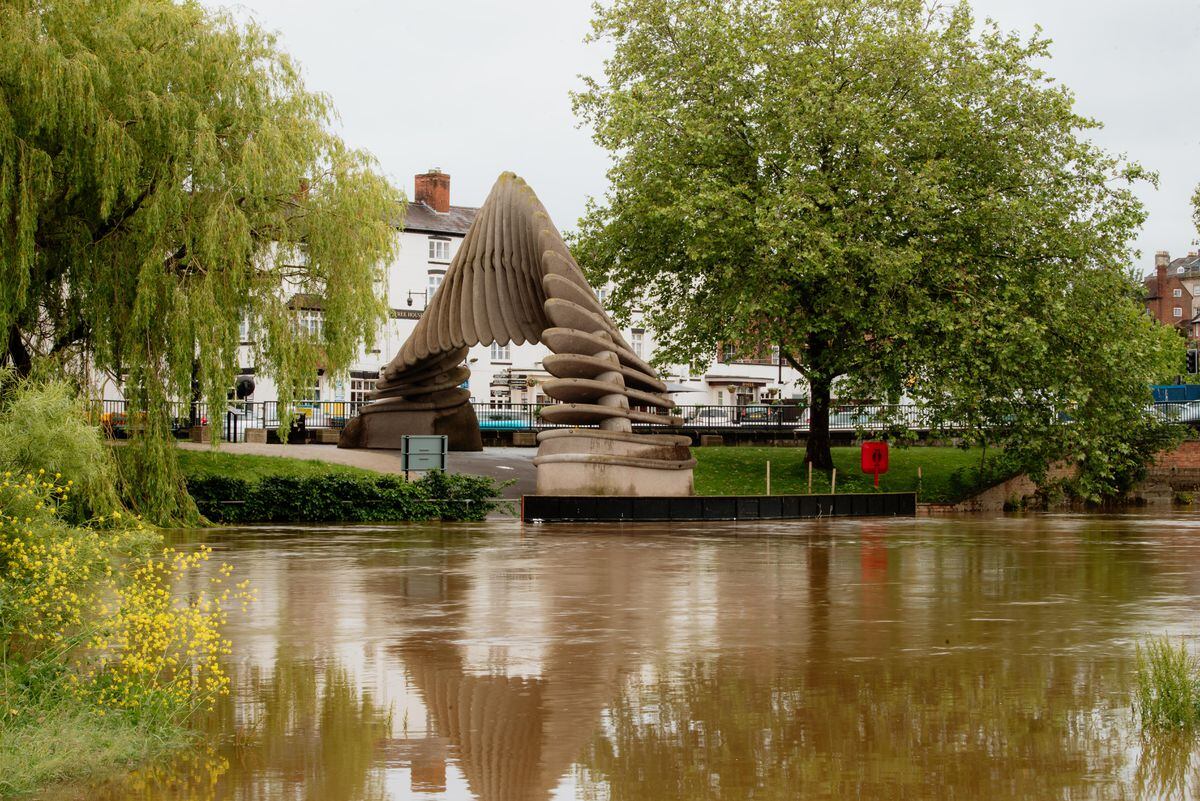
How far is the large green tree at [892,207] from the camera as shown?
36.0 metres

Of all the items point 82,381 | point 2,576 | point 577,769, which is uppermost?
point 82,381

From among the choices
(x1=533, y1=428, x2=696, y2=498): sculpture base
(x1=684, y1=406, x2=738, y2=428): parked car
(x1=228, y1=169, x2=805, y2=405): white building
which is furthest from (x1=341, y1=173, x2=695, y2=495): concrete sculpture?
(x1=228, y1=169, x2=805, y2=405): white building

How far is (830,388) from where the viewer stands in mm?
43000

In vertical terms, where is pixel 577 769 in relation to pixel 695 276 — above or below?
below

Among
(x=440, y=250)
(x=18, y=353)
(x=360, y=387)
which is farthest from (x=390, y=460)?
(x=440, y=250)

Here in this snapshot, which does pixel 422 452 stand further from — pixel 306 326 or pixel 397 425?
pixel 397 425

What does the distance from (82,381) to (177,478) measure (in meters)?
Answer: 2.44

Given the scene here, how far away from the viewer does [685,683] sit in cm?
970

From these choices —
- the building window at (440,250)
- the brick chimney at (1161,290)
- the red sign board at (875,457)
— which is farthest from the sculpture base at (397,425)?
the brick chimney at (1161,290)

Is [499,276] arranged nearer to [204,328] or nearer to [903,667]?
[204,328]

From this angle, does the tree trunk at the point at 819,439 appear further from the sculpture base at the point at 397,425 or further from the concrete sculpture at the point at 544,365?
the sculpture base at the point at 397,425

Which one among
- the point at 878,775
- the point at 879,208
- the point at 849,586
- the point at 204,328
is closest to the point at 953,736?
the point at 878,775

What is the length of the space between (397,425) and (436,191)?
123 ft

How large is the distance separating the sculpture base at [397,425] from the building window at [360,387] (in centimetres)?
A: 2807
